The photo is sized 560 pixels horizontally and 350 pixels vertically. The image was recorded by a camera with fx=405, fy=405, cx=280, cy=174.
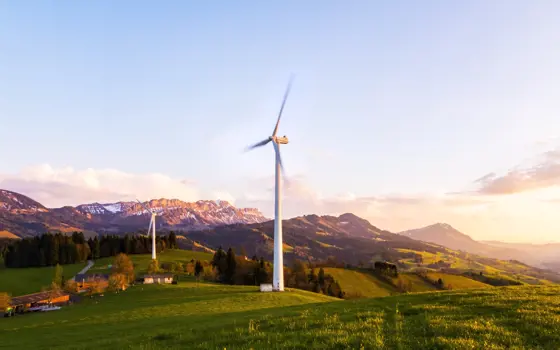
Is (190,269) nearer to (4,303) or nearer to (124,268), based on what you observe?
(124,268)

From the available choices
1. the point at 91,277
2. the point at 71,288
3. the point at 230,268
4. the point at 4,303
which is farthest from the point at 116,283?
the point at 230,268

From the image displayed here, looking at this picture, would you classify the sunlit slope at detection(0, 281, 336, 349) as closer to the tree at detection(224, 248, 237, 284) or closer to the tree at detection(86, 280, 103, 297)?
the tree at detection(86, 280, 103, 297)

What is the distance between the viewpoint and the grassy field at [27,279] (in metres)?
154

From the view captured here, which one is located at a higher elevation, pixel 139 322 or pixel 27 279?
pixel 139 322

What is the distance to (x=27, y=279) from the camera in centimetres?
17300

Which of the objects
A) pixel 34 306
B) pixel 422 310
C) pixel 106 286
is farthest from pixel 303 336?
pixel 106 286

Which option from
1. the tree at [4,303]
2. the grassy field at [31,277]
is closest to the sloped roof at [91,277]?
the grassy field at [31,277]

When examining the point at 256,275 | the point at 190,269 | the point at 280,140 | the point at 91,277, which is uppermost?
the point at 280,140

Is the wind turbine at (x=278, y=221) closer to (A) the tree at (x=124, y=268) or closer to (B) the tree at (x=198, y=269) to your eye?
(A) the tree at (x=124, y=268)

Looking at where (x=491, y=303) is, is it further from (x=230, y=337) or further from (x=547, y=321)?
(x=230, y=337)

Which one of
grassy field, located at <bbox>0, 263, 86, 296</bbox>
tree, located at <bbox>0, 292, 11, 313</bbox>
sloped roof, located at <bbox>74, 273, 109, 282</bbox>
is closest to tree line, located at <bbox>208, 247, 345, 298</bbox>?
sloped roof, located at <bbox>74, 273, 109, 282</bbox>

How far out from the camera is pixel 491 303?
85.9ft

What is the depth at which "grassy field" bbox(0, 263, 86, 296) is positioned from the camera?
154m

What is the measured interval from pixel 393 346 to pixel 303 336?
14.4ft
